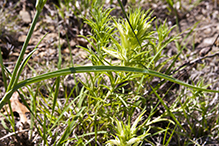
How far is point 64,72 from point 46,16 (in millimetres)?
2457

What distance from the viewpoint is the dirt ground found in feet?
8.54

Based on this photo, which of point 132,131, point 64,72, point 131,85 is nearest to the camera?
point 64,72

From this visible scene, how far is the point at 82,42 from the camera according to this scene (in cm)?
292

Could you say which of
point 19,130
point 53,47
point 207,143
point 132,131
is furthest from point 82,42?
point 207,143

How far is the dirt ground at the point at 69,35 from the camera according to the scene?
2604mm

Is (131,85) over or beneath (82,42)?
beneath

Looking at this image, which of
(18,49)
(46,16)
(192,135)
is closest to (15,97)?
(18,49)

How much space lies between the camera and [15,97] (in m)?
2.29

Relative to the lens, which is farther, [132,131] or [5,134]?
[5,134]

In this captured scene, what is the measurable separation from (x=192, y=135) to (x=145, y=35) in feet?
4.21

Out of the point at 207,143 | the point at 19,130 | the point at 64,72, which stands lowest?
the point at 207,143

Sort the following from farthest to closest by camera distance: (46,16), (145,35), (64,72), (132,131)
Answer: (46,16)
(145,35)
(132,131)
(64,72)

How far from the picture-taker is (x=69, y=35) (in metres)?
3.03

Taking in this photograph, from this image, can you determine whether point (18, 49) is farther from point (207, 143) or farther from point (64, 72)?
point (207, 143)
